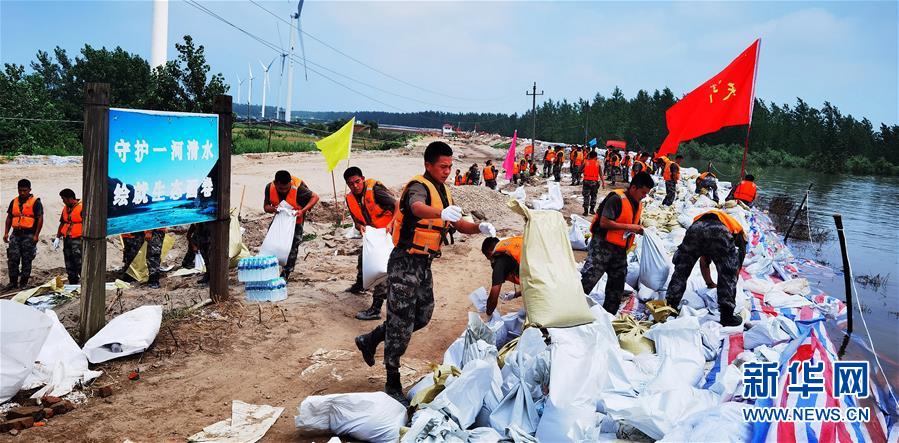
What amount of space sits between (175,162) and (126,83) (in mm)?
32840

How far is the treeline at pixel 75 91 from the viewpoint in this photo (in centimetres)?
1530

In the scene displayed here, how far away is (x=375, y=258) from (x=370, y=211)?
85 cm

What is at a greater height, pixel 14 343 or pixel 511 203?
pixel 511 203

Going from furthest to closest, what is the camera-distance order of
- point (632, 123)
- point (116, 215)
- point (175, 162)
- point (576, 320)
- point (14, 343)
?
point (632, 123) < point (175, 162) < point (116, 215) < point (576, 320) < point (14, 343)

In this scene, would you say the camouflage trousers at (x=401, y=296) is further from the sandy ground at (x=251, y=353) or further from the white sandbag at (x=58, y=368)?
the white sandbag at (x=58, y=368)

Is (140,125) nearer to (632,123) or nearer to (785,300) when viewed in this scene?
(785,300)

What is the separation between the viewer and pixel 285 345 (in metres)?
4.84

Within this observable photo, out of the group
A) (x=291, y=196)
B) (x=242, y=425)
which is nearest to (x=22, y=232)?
(x=291, y=196)

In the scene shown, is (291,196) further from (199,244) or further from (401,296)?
(401,296)

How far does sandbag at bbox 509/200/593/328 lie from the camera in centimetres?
378

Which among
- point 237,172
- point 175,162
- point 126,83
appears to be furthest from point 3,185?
point 126,83

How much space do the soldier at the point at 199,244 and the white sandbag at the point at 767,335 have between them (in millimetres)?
5267

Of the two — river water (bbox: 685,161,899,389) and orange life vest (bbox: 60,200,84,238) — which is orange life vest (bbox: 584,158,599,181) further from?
orange life vest (bbox: 60,200,84,238)

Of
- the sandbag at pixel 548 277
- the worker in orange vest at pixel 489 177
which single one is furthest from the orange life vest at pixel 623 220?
the worker in orange vest at pixel 489 177
